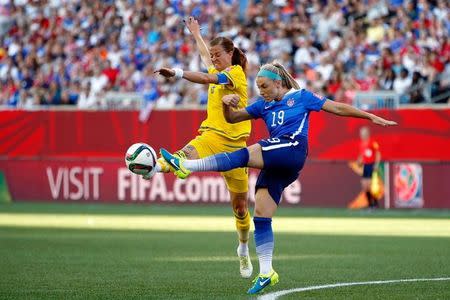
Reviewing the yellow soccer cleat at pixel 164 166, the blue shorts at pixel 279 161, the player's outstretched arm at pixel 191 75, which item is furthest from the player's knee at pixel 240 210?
the yellow soccer cleat at pixel 164 166

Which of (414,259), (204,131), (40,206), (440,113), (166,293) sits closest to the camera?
(166,293)

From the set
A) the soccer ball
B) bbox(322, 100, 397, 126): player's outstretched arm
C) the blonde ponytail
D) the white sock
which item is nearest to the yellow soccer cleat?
the soccer ball

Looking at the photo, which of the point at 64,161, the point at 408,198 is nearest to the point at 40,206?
the point at 64,161

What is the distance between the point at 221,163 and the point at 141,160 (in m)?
0.76

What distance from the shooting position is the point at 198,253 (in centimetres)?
1551

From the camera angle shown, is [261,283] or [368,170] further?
[368,170]

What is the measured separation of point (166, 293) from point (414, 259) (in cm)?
479

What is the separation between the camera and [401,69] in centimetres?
2645

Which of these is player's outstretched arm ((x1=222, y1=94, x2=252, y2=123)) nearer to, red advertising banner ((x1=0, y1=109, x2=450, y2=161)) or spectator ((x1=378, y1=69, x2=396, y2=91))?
red advertising banner ((x1=0, y1=109, x2=450, y2=161))

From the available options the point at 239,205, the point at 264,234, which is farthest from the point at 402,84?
the point at 264,234

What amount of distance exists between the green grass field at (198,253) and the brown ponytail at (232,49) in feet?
7.64

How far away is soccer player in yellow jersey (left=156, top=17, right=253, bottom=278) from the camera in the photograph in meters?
12.3

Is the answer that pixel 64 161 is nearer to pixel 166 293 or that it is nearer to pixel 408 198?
pixel 408 198

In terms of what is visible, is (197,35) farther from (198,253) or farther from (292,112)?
(198,253)
